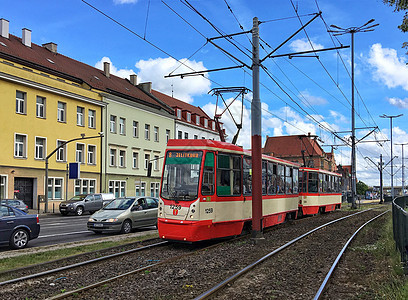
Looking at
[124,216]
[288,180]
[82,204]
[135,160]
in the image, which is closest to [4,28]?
[82,204]

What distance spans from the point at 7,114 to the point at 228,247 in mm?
25701

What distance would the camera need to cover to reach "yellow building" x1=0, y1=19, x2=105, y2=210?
32.8 meters

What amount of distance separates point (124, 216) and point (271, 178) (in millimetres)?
6072

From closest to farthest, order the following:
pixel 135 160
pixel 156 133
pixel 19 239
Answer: pixel 19 239, pixel 135 160, pixel 156 133

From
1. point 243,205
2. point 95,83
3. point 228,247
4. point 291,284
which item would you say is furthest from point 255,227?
point 95,83

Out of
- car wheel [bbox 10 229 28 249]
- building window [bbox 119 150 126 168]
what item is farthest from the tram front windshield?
building window [bbox 119 150 126 168]

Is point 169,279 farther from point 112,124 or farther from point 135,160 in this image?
point 135,160

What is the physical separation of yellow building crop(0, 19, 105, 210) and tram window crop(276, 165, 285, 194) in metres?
19.8

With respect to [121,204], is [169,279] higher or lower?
lower

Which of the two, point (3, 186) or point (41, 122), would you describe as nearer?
point (3, 186)

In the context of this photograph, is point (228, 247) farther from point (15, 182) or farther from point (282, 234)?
point (15, 182)

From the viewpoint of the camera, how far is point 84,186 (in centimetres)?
4016

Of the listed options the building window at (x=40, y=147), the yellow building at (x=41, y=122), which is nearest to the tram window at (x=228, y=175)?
the yellow building at (x=41, y=122)

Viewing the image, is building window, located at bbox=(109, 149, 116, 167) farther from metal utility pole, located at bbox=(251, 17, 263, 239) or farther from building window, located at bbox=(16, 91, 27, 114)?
metal utility pole, located at bbox=(251, 17, 263, 239)
